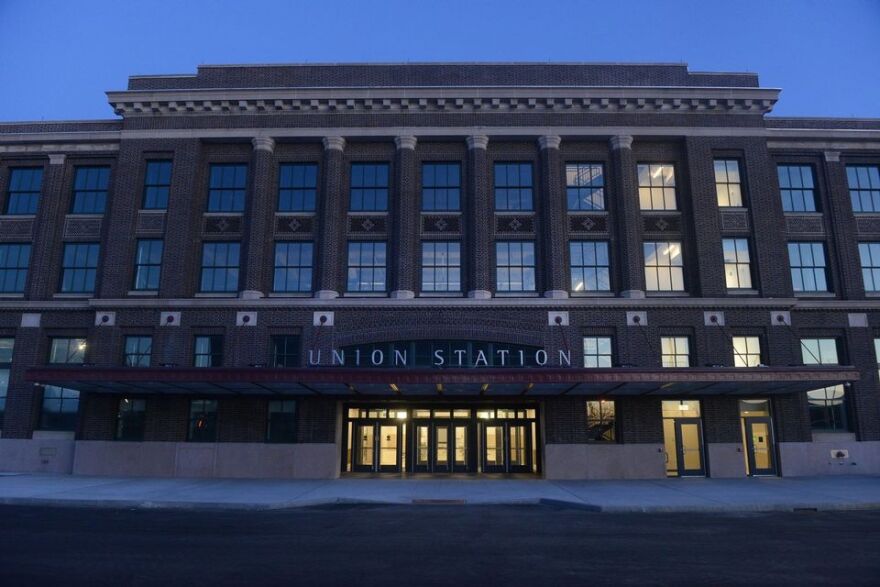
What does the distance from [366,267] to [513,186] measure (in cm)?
791

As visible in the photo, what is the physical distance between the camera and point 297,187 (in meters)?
28.3

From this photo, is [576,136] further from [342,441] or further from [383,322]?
[342,441]

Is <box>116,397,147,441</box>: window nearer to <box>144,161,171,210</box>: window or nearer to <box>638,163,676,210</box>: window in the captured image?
<box>144,161,171,210</box>: window

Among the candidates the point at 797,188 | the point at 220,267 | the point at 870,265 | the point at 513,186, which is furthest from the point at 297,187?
the point at 870,265

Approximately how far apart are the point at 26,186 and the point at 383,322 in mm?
19520

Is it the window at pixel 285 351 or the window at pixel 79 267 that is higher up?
the window at pixel 79 267

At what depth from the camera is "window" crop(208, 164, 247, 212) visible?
92.6 ft

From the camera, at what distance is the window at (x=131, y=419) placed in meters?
25.8

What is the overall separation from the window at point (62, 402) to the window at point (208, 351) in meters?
5.47

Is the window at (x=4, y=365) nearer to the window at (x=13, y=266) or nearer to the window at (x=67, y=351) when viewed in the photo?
the window at (x=67, y=351)

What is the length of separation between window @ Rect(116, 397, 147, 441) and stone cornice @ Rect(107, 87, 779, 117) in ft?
45.4

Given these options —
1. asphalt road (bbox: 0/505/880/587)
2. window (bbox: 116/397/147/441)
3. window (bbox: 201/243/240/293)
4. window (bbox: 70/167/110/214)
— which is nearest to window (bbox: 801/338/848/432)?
asphalt road (bbox: 0/505/880/587)

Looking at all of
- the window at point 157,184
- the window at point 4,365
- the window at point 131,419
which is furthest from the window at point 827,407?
the window at point 4,365

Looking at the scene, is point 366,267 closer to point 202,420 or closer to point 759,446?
point 202,420
